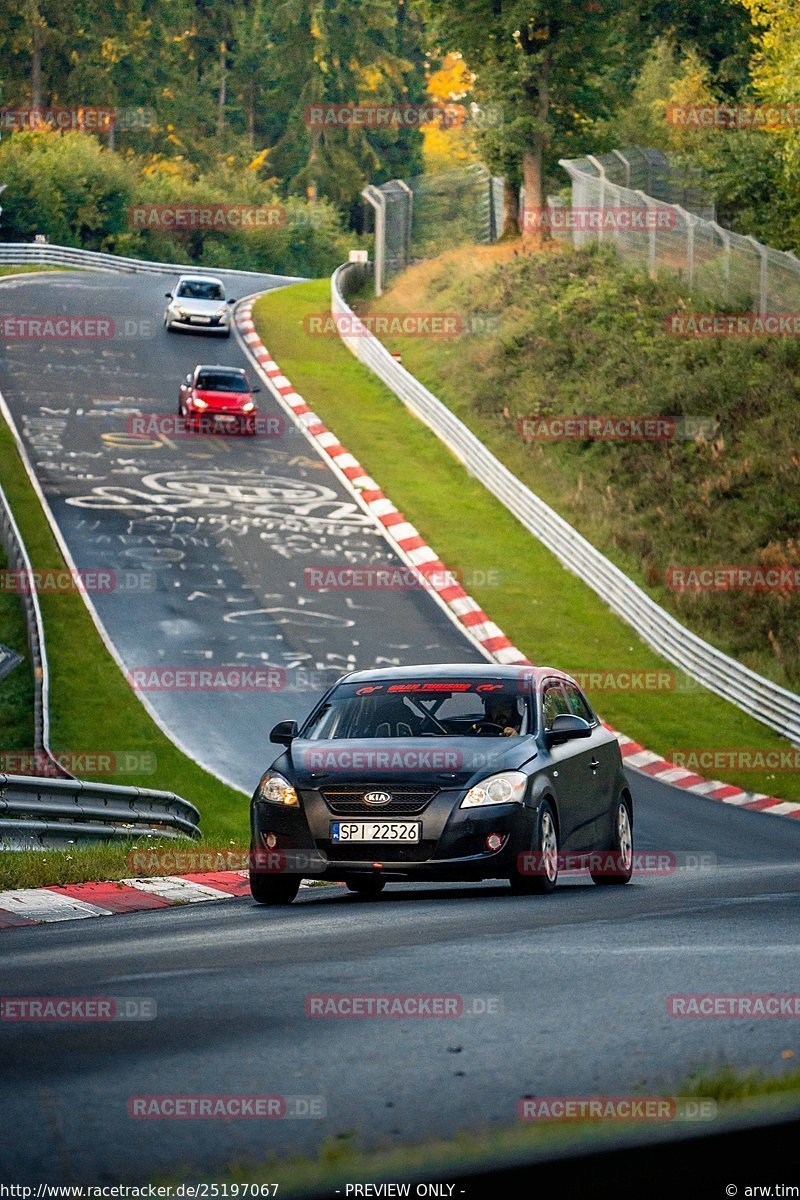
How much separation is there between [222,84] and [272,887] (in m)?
106

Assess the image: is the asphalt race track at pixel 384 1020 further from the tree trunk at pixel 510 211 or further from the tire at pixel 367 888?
the tree trunk at pixel 510 211

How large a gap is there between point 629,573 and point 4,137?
212 feet

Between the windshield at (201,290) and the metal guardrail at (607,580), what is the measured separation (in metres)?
9.44

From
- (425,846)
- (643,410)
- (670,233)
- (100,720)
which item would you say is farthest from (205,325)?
(425,846)

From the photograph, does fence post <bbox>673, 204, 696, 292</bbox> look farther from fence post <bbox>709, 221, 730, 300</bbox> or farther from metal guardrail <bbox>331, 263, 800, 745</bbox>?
metal guardrail <bbox>331, 263, 800, 745</bbox>

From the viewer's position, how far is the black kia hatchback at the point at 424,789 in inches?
416

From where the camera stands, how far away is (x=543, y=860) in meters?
11.0

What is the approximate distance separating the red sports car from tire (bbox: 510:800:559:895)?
28.6 meters

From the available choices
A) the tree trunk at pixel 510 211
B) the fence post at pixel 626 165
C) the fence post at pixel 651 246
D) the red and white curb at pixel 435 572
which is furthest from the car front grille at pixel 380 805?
the tree trunk at pixel 510 211

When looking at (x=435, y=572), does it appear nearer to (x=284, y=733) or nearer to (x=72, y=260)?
(x=284, y=733)

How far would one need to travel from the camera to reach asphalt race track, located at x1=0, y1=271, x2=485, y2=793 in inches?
965

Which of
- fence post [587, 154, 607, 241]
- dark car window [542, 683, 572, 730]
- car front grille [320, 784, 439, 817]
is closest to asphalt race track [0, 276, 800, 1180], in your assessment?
car front grille [320, 784, 439, 817]

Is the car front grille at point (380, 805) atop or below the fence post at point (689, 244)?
below

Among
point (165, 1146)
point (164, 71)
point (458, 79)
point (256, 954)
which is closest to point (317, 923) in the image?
point (256, 954)
